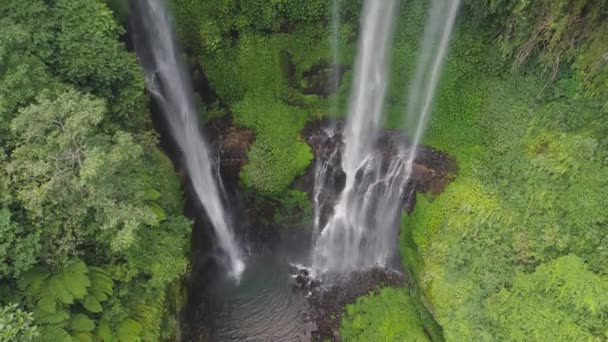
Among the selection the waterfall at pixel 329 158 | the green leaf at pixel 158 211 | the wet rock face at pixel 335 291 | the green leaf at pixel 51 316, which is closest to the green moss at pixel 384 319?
the wet rock face at pixel 335 291

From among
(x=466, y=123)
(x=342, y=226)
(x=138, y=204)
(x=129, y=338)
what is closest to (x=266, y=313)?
(x=342, y=226)

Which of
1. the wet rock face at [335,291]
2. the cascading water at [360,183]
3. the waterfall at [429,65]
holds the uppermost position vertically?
the waterfall at [429,65]

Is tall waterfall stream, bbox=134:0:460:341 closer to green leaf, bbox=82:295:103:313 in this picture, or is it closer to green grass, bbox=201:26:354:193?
green grass, bbox=201:26:354:193

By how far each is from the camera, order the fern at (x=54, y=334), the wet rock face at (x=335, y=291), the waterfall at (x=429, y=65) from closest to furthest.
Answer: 1. the fern at (x=54, y=334)
2. the waterfall at (x=429, y=65)
3. the wet rock face at (x=335, y=291)

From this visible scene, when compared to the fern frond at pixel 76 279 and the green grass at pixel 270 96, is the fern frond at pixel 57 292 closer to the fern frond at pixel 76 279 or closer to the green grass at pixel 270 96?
the fern frond at pixel 76 279

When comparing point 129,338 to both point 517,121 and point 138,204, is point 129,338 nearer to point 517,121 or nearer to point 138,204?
point 138,204

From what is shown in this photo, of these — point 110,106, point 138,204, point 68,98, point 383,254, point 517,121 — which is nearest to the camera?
point 68,98
